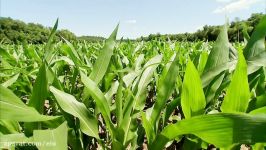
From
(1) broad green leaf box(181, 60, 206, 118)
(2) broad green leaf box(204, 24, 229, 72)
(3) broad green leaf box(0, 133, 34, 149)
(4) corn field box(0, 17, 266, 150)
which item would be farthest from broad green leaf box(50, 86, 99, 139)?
(2) broad green leaf box(204, 24, 229, 72)

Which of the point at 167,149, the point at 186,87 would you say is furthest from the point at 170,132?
the point at 167,149

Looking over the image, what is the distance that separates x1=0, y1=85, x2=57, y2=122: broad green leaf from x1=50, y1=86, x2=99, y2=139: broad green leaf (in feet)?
0.62

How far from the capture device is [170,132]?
706 mm

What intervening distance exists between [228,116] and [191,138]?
320mm

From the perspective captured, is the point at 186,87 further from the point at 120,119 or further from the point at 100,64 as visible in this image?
the point at 100,64

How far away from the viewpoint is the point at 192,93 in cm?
74

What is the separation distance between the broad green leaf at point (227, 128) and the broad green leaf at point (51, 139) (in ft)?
0.81

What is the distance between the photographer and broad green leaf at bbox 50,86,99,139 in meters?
0.82

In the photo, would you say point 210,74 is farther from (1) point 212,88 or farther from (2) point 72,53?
(2) point 72,53

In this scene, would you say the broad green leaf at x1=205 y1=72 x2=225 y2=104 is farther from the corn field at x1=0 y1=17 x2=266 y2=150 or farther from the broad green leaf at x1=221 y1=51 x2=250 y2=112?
the broad green leaf at x1=221 y1=51 x2=250 y2=112

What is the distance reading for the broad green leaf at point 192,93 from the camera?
2.41 feet

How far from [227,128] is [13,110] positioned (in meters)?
0.42

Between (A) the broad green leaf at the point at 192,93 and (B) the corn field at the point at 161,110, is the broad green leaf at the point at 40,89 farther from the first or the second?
(A) the broad green leaf at the point at 192,93

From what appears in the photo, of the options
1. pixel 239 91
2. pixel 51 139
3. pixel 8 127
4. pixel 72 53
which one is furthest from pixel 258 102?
pixel 72 53
